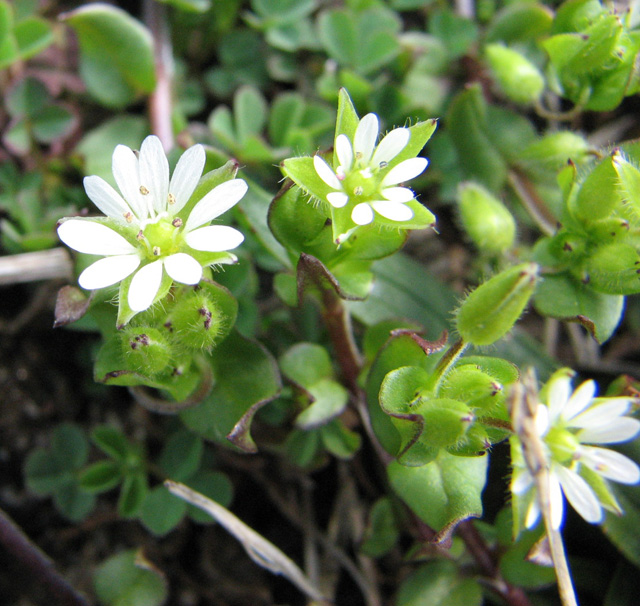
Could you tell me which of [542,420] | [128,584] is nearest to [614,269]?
[542,420]

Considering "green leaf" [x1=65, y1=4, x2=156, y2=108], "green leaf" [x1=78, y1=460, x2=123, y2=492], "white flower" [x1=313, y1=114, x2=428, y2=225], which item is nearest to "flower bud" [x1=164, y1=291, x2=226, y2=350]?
"white flower" [x1=313, y1=114, x2=428, y2=225]

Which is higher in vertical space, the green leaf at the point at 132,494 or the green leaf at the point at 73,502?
the green leaf at the point at 132,494

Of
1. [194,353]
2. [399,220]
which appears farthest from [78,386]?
[399,220]

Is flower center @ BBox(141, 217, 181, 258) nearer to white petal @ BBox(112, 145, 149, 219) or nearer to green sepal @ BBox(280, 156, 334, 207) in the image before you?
white petal @ BBox(112, 145, 149, 219)

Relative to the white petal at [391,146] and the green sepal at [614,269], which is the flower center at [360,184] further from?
the green sepal at [614,269]

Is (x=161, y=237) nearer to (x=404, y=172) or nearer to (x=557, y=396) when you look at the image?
(x=404, y=172)

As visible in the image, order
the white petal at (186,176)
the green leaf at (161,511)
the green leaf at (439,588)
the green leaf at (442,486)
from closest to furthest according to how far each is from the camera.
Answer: the white petal at (186,176)
the green leaf at (442,486)
the green leaf at (439,588)
the green leaf at (161,511)

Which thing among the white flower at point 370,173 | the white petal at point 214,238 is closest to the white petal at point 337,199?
the white flower at point 370,173
